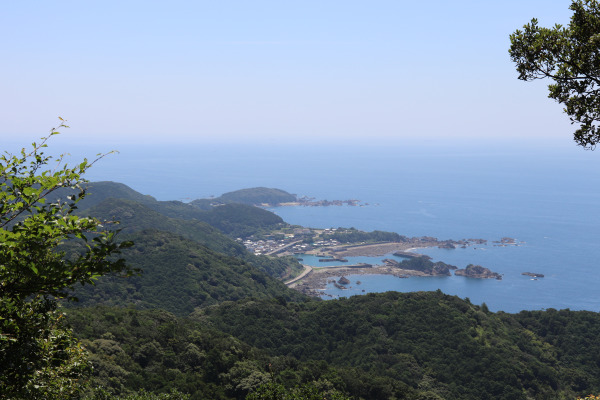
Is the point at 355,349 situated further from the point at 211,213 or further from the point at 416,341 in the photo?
the point at 211,213

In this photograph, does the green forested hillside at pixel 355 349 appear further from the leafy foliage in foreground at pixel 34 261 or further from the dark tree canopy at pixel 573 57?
the dark tree canopy at pixel 573 57

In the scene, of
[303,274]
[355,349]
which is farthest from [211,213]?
[355,349]

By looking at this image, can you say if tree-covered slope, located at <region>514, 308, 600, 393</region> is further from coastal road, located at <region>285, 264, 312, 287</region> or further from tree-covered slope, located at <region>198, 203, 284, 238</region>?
tree-covered slope, located at <region>198, 203, 284, 238</region>

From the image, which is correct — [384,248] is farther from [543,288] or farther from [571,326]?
[571,326]

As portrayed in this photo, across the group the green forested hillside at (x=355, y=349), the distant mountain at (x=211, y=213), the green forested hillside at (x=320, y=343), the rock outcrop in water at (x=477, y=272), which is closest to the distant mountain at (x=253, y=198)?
the distant mountain at (x=211, y=213)

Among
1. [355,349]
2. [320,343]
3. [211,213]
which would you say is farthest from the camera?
[211,213]

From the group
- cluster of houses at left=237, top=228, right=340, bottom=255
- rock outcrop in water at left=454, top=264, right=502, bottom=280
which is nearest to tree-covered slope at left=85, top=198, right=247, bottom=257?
cluster of houses at left=237, top=228, right=340, bottom=255
